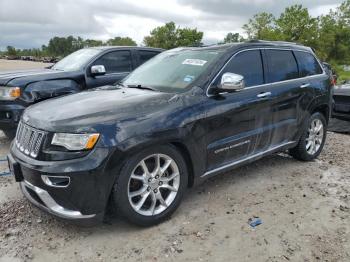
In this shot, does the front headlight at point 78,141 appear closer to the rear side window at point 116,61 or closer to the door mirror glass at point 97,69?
the door mirror glass at point 97,69

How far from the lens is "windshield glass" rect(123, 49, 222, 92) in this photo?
406 cm

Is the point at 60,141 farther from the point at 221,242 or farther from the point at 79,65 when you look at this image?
the point at 79,65

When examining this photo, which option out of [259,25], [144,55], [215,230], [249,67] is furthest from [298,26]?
[215,230]

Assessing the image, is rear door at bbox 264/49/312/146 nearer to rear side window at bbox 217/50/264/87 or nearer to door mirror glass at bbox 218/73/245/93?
rear side window at bbox 217/50/264/87

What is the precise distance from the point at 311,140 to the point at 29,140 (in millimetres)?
4037

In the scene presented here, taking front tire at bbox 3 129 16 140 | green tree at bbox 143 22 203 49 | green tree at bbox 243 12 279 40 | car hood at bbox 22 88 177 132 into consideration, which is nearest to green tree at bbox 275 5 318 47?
green tree at bbox 243 12 279 40

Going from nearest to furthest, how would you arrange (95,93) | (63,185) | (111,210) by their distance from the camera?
(63,185) < (111,210) < (95,93)

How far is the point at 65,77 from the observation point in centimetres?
646

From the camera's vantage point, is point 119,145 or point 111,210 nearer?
point 119,145

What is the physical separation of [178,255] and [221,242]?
0.44 metres

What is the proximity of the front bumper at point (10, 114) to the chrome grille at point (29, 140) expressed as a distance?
2.28 meters

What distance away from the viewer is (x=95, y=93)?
4129 millimetres

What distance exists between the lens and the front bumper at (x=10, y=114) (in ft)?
18.8

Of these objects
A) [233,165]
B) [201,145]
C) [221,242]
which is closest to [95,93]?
[201,145]
